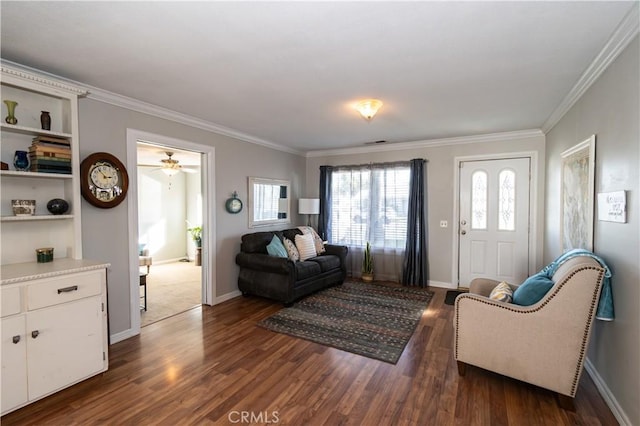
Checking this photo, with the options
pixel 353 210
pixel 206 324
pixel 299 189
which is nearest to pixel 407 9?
pixel 206 324

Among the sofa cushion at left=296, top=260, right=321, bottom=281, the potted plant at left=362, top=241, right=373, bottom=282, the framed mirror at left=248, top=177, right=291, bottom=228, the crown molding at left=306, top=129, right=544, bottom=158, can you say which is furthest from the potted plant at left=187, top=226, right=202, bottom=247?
the potted plant at left=362, top=241, right=373, bottom=282

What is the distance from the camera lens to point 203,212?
13.4 feet

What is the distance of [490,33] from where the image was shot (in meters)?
1.86

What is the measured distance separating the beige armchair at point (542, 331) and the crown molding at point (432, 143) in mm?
2734

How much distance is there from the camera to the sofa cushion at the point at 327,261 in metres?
4.59

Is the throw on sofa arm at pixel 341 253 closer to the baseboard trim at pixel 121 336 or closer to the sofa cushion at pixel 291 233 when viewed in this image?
the sofa cushion at pixel 291 233

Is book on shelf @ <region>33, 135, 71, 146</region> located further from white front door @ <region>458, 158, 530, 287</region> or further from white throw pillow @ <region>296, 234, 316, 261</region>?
white front door @ <region>458, 158, 530, 287</region>

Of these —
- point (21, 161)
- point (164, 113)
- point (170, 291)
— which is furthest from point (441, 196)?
point (21, 161)

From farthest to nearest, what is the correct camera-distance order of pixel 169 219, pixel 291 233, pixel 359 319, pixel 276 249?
pixel 169 219, pixel 291 233, pixel 276 249, pixel 359 319

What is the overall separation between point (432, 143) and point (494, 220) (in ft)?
5.04

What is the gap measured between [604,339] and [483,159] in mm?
3023

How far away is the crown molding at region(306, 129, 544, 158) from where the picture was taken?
14.3 feet

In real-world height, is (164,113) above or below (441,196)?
above

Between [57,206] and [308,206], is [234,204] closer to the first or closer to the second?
[308,206]
